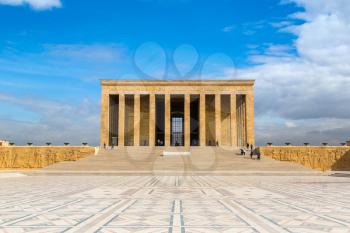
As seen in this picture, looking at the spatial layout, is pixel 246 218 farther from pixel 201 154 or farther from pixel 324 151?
pixel 324 151

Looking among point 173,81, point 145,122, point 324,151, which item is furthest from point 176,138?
point 324,151

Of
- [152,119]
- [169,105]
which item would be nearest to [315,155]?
[169,105]

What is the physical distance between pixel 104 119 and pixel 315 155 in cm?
2414

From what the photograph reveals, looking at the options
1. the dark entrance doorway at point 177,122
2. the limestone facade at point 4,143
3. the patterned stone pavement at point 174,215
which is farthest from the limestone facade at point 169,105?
the patterned stone pavement at point 174,215

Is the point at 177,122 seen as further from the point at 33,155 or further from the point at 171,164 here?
the point at 171,164

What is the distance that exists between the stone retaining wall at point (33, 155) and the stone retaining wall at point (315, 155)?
20193 millimetres

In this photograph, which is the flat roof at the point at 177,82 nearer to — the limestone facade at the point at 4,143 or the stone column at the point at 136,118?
the stone column at the point at 136,118

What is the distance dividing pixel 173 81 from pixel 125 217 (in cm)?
3808

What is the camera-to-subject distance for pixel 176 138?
164 ft

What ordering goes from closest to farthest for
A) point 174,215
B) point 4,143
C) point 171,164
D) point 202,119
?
point 174,215 < point 171,164 < point 4,143 < point 202,119

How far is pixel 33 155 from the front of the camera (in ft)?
125

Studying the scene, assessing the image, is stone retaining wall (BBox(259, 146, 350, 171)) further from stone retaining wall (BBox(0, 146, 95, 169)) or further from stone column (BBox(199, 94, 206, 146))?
stone retaining wall (BBox(0, 146, 95, 169))

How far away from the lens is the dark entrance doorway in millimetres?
49344

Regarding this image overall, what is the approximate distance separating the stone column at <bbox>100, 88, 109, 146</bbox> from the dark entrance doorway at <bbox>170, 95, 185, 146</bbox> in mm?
8519
